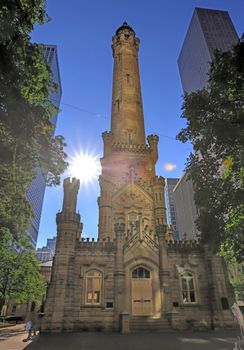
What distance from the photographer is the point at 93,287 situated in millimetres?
20281

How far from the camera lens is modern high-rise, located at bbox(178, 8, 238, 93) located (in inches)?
3570

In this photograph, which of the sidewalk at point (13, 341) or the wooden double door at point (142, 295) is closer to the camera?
the sidewalk at point (13, 341)

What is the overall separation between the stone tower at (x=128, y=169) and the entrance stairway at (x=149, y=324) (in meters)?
6.85

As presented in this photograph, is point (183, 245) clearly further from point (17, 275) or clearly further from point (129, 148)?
point (17, 275)

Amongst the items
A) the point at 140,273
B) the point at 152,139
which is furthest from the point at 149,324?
the point at 152,139

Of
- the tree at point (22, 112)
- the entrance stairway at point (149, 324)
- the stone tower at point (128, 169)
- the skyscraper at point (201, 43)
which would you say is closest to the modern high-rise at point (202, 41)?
the skyscraper at point (201, 43)

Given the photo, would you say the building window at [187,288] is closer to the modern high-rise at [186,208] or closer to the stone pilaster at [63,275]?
the stone pilaster at [63,275]

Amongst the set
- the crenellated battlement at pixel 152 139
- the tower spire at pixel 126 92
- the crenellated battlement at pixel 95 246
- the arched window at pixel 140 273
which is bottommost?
the arched window at pixel 140 273

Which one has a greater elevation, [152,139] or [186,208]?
[186,208]

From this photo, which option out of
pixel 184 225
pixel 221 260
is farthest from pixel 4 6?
pixel 184 225

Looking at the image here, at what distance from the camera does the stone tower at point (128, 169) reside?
2975 cm

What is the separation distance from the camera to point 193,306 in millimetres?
20281

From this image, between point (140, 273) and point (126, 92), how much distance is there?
110 feet

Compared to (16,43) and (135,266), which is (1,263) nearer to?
(135,266)
